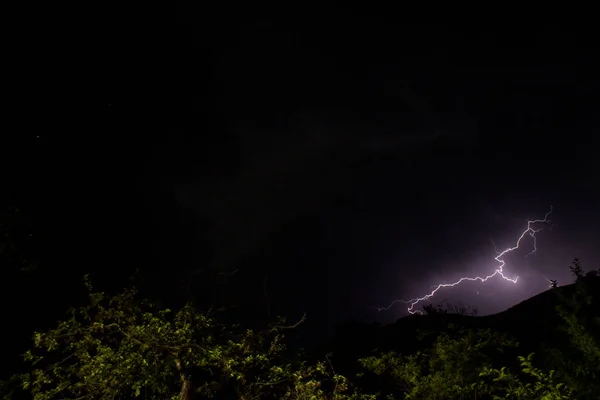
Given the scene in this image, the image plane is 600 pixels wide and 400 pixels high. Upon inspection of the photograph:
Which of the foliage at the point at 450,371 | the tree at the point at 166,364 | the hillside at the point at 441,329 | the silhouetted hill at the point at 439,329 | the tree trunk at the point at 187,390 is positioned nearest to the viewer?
the tree at the point at 166,364

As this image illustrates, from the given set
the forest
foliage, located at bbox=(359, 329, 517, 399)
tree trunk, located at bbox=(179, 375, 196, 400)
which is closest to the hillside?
foliage, located at bbox=(359, 329, 517, 399)

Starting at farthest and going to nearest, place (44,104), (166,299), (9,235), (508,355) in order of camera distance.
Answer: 1. (508,355)
2. (166,299)
3. (44,104)
4. (9,235)

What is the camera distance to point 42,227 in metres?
7.11

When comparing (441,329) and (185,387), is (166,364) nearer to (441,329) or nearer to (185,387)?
(185,387)

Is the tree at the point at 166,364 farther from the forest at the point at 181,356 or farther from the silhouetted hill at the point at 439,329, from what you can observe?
the silhouetted hill at the point at 439,329

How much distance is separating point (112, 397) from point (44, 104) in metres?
6.91

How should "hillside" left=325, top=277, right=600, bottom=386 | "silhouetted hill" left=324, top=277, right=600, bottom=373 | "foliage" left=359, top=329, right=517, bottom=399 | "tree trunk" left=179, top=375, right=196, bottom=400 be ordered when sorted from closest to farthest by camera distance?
"tree trunk" left=179, top=375, right=196, bottom=400 < "foliage" left=359, top=329, right=517, bottom=399 < "hillside" left=325, top=277, right=600, bottom=386 < "silhouetted hill" left=324, top=277, right=600, bottom=373

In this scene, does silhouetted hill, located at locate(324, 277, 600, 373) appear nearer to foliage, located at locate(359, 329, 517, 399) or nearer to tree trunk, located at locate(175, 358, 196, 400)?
foliage, located at locate(359, 329, 517, 399)

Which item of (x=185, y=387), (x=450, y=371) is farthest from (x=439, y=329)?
(x=185, y=387)

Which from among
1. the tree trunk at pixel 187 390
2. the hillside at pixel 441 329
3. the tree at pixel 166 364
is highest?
the hillside at pixel 441 329

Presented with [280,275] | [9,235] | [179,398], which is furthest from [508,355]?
[280,275]

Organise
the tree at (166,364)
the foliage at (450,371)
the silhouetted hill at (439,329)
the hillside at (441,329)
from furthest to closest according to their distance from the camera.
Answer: the silhouetted hill at (439,329) < the hillside at (441,329) < the foliage at (450,371) < the tree at (166,364)

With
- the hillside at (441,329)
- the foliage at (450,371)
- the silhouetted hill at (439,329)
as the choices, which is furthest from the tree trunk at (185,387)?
the silhouetted hill at (439,329)

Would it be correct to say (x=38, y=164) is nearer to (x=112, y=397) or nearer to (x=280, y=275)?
(x=112, y=397)
